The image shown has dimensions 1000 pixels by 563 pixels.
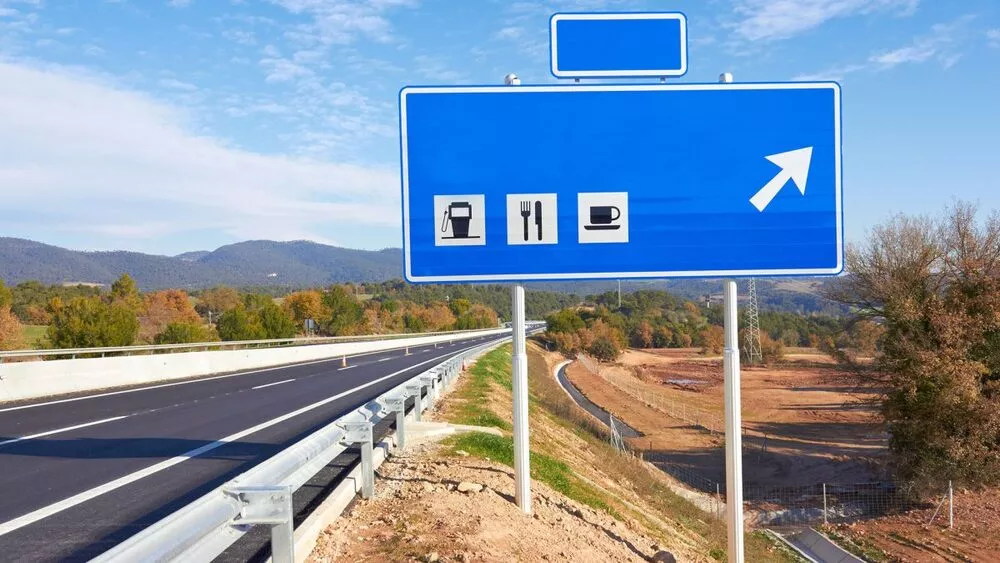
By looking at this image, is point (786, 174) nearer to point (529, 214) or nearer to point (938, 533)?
point (529, 214)

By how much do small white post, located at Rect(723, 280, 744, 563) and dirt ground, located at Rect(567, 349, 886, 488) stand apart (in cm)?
2224

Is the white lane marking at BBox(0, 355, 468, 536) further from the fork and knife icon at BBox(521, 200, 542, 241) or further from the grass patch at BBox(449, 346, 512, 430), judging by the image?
the fork and knife icon at BBox(521, 200, 542, 241)

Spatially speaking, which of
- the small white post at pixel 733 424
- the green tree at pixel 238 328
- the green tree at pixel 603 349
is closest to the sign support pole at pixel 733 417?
the small white post at pixel 733 424

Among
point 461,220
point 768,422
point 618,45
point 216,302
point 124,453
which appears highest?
point 618,45

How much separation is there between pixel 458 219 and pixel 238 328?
60.0 metres

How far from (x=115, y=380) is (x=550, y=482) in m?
17.1

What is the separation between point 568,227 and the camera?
6777 millimetres

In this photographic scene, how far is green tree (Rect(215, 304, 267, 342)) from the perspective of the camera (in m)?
61.2

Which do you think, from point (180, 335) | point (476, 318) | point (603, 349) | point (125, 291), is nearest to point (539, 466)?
point (180, 335)

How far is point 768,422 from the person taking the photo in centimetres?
4656

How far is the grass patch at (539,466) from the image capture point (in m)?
9.78

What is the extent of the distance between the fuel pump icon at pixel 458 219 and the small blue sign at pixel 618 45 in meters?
1.54

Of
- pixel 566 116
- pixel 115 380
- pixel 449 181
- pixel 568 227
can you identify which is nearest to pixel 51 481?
pixel 449 181

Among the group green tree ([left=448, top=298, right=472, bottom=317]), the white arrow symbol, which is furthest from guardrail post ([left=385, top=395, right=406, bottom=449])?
green tree ([left=448, top=298, right=472, bottom=317])
